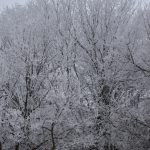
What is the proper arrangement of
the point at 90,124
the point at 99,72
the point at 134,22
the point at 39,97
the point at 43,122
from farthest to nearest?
the point at 134,22 < the point at 99,72 < the point at 90,124 < the point at 39,97 < the point at 43,122

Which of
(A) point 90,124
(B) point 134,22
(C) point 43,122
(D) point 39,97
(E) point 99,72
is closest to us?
(C) point 43,122

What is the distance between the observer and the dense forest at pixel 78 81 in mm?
12500

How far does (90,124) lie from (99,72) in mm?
3065

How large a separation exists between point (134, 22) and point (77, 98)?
7036mm

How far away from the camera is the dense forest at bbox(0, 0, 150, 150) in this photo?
41.0ft

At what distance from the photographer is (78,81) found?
44.9 ft

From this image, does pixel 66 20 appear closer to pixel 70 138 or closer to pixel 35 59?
pixel 35 59

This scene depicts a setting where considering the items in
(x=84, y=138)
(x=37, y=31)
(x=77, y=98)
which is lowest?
(x=84, y=138)

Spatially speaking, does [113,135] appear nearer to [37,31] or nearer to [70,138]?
[70,138]

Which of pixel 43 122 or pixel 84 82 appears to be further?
pixel 84 82

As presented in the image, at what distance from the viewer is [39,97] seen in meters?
13.0

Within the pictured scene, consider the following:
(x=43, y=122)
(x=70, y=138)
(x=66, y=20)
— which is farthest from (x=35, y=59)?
(x=66, y=20)

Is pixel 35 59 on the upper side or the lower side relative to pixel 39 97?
upper

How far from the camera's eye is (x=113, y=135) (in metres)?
14.2
